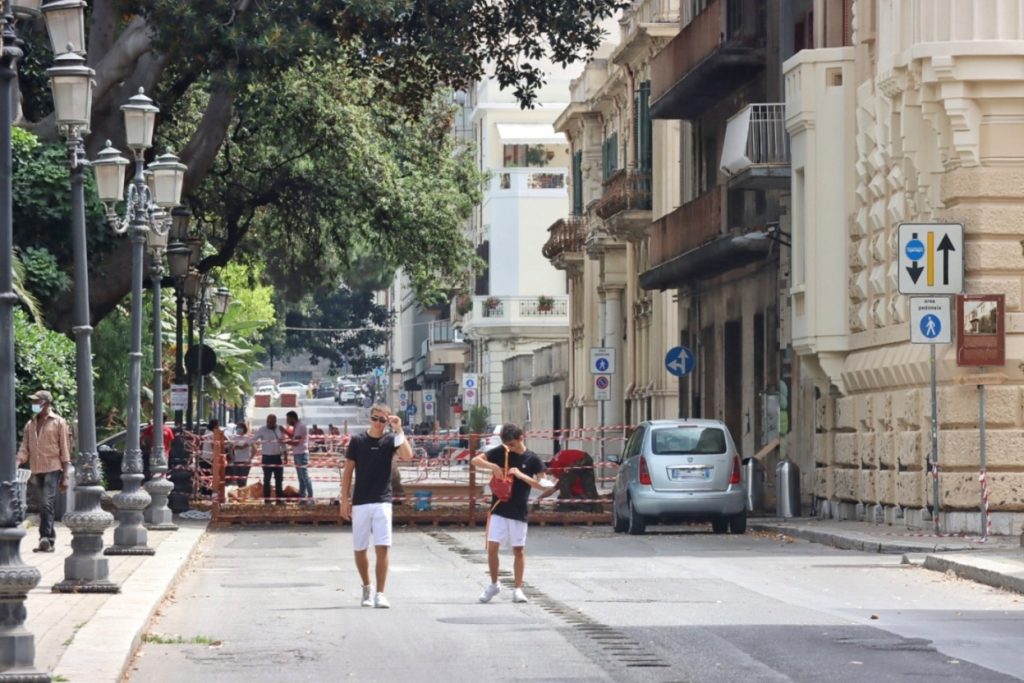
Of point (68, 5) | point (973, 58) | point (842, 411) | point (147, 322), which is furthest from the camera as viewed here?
point (147, 322)

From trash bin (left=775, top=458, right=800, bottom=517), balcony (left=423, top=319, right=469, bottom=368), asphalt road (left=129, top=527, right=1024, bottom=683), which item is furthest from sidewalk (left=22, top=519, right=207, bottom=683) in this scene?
balcony (left=423, top=319, right=469, bottom=368)

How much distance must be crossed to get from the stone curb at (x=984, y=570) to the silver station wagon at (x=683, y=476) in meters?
7.68

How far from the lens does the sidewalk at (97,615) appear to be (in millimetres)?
12836

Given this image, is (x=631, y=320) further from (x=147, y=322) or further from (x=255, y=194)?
(x=255, y=194)

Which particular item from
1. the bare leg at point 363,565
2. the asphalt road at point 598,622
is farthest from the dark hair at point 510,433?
the bare leg at point 363,565

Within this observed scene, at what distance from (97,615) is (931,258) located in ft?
43.3

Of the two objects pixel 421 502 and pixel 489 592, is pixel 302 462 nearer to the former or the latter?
pixel 421 502

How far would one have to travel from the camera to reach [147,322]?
53531mm

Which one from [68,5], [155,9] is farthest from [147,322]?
[68,5]

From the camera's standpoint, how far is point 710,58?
39719 mm

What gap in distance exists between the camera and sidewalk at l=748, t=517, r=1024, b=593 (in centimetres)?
2081

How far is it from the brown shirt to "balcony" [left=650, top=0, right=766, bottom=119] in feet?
57.1

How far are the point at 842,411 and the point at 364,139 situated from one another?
11.5 meters

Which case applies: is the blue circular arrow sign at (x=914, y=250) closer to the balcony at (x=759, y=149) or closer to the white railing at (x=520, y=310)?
the balcony at (x=759, y=149)
